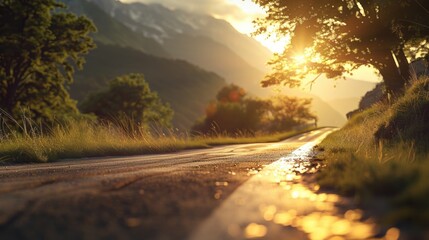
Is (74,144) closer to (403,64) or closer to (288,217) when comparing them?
(288,217)

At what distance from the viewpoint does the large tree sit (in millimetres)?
13492

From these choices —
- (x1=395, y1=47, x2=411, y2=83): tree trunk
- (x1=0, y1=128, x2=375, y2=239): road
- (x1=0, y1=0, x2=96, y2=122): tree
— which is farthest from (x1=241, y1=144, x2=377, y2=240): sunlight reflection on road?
(x1=0, y1=0, x2=96, y2=122): tree

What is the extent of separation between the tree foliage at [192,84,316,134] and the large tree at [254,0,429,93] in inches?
1730

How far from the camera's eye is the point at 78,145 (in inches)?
404

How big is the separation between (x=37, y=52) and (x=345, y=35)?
1704cm

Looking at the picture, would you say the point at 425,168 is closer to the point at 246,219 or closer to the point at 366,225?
the point at 366,225

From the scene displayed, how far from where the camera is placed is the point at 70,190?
114 inches

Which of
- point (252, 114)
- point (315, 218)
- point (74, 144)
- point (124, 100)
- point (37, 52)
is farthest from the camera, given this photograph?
point (252, 114)

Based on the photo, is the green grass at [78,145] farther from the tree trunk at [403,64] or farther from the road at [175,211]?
the tree trunk at [403,64]

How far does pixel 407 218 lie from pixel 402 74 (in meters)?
15.0

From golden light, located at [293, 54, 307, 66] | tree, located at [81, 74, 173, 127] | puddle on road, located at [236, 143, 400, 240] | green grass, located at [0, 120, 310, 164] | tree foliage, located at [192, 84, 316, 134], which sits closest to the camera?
puddle on road, located at [236, 143, 400, 240]

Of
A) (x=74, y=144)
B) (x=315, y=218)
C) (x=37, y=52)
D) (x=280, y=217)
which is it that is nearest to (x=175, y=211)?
(x=280, y=217)

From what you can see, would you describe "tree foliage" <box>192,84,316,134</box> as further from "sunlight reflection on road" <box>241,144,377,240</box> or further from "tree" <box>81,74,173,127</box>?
"sunlight reflection on road" <box>241,144,377,240</box>

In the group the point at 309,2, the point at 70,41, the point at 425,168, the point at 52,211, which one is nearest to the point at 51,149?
the point at 52,211
